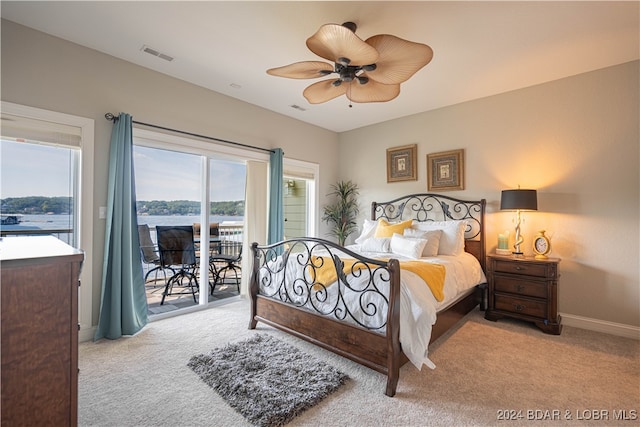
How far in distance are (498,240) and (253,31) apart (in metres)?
3.64

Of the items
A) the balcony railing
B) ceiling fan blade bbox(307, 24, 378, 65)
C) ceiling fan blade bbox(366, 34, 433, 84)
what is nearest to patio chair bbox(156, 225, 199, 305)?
the balcony railing

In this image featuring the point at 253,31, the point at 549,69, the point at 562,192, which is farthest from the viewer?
the point at 562,192

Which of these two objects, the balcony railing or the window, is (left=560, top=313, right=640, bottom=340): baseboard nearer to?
the window

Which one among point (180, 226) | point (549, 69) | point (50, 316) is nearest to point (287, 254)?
point (180, 226)

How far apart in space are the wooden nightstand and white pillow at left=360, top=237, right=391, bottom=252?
120 cm

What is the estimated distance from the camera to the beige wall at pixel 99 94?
251cm

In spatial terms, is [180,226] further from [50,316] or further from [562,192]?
[562,192]

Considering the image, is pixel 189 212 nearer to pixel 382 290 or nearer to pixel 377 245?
pixel 377 245

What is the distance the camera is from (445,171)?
14.1ft

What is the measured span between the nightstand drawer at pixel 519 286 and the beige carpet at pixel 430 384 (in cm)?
44

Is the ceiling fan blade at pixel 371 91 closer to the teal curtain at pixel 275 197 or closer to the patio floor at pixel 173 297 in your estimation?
the teal curtain at pixel 275 197

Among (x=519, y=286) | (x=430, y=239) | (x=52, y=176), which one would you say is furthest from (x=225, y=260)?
(x=519, y=286)

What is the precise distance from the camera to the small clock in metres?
3.32

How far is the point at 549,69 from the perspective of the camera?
3.18 m
